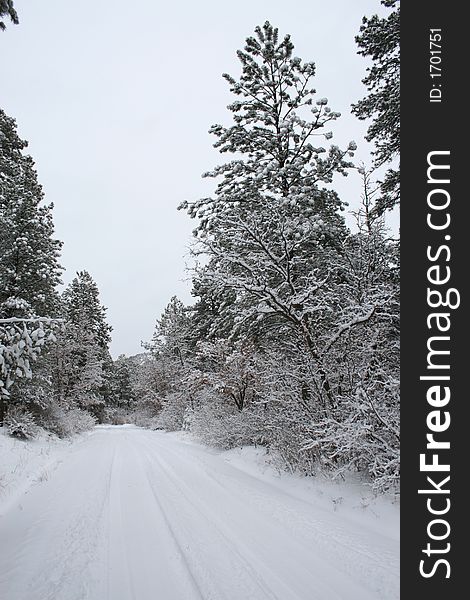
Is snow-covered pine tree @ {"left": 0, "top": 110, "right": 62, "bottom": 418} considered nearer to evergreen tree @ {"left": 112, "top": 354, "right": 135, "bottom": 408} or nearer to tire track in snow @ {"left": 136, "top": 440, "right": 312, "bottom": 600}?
tire track in snow @ {"left": 136, "top": 440, "right": 312, "bottom": 600}

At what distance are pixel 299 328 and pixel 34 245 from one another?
44.9 feet

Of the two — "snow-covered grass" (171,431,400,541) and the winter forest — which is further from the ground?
the winter forest

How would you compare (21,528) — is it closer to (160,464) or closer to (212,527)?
(212,527)

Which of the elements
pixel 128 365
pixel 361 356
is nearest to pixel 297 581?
pixel 361 356

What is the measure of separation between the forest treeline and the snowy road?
1181 mm

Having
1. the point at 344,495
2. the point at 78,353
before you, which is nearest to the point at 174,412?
the point at 78,353

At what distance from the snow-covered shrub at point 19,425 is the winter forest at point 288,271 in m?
0.09

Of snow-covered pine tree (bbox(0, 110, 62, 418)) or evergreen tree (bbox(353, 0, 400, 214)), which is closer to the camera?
evergreen tree (bbox(353, 0, 400, 214))

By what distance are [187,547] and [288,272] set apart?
5.92 m

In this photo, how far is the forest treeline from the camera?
7.41 meters

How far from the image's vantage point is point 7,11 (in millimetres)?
7492

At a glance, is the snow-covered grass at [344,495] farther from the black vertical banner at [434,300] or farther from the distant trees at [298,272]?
the black vertical banner at [434,300]

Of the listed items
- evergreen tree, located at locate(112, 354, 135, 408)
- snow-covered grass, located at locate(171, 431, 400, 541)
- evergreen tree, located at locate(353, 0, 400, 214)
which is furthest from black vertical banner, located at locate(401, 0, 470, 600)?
evergreen tree, located at locate(112, 354, 135, 408)

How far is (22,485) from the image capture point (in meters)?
9.50
